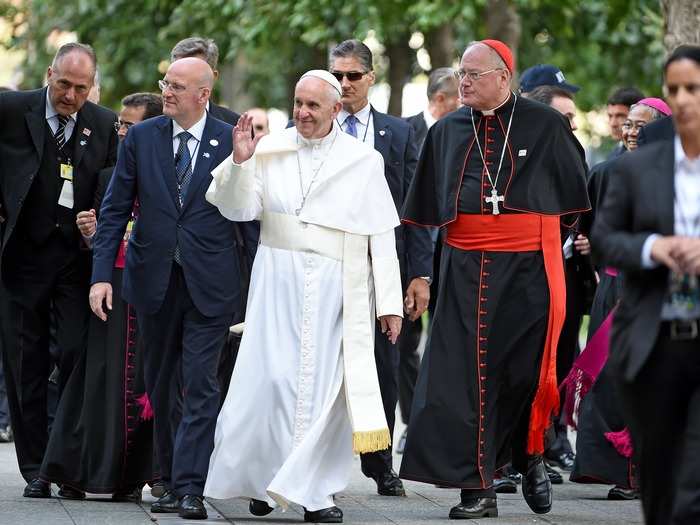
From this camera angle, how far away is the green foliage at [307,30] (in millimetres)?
20281

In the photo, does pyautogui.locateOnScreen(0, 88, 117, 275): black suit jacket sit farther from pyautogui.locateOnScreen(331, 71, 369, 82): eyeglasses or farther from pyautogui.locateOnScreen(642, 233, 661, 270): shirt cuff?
pyautogui.locateOnScreen(642, 233, 661, 270): shirt cuff

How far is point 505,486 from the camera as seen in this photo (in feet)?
32.8

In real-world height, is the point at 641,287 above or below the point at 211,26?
below

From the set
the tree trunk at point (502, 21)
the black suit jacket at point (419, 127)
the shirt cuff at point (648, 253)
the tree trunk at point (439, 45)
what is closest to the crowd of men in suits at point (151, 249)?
the shirt cuff at point (648, 253)

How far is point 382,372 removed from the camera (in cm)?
987

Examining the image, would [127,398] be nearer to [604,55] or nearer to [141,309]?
[141,309]

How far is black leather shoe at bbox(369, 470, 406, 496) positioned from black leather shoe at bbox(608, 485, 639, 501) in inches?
44.6

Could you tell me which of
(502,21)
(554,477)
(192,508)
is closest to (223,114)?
(192,508)

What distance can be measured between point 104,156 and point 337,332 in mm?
1778

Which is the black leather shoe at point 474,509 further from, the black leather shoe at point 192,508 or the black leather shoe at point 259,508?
the black leather shoe at point 192,508

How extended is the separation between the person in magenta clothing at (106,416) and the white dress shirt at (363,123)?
146 cm

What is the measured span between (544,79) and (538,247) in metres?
2.88

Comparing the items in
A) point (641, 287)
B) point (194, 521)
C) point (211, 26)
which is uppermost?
point (211, 26)

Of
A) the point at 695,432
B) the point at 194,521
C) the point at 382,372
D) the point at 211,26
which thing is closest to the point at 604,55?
the point at 211,26
